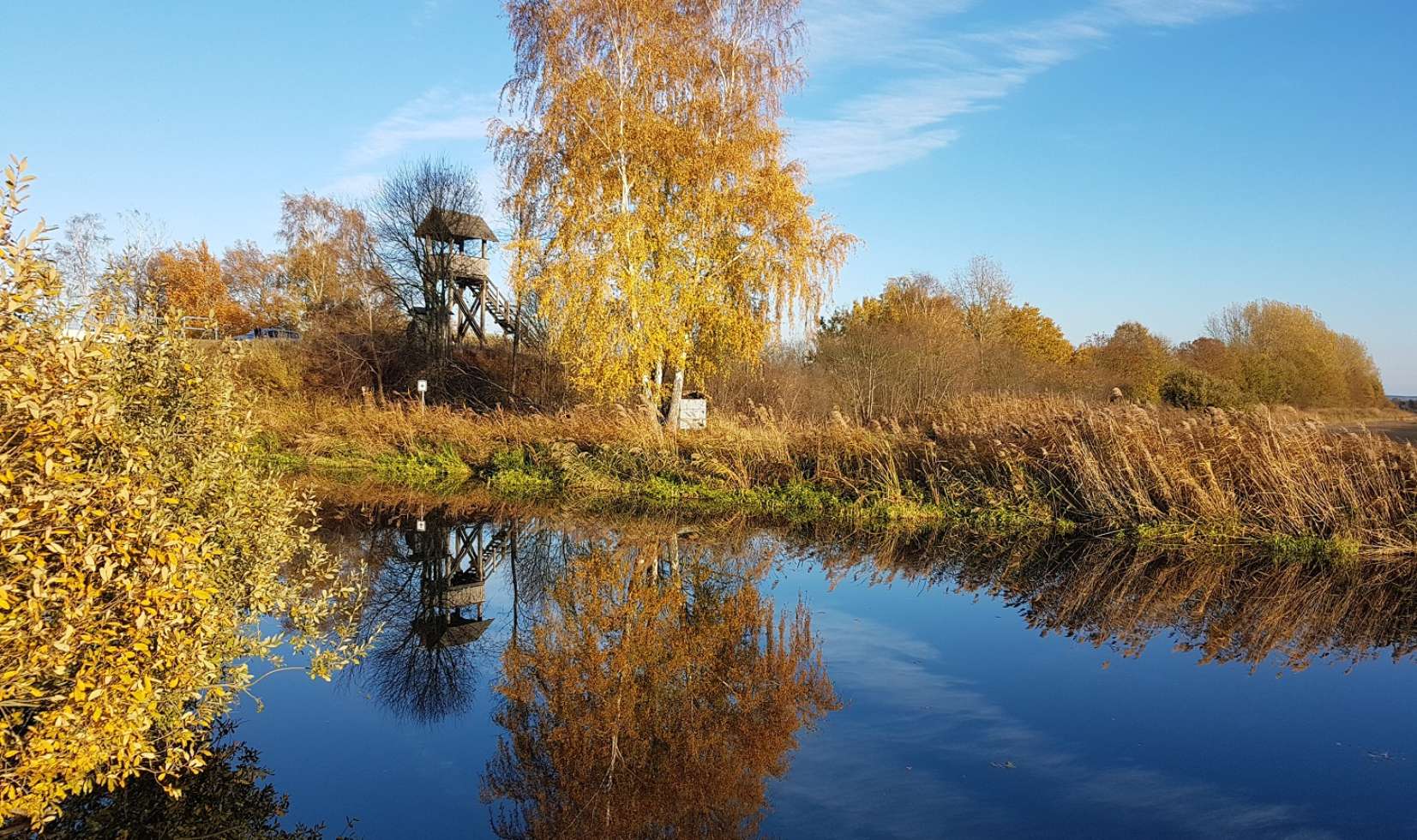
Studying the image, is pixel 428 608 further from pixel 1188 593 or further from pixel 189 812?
pixel 1188 593

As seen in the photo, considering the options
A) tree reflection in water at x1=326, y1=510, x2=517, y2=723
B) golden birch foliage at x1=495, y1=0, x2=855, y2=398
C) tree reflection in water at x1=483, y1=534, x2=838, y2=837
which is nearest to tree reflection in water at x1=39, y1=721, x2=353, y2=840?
tree reflection in water at x1=483, y1=534, x2=838, y2=837

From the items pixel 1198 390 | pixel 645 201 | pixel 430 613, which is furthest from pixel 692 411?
pixel 1198 390

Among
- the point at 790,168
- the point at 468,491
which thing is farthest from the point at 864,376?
the point at 468,491

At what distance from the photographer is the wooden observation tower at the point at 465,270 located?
3216 centimetres

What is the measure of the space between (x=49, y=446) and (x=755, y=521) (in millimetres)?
11909

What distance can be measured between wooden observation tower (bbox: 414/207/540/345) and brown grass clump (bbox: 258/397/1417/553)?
13668mm

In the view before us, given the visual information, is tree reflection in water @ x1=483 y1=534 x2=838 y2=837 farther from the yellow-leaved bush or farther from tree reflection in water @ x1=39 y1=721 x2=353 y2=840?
the yellow-leaved bush

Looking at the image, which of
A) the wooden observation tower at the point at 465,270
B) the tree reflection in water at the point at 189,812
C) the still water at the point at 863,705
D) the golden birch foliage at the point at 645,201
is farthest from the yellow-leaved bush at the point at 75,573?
the wooden observation tower at the point at 465,270

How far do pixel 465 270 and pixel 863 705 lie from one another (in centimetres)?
2929

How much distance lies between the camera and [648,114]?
21406mm

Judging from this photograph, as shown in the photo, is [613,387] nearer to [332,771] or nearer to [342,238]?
[332,771]

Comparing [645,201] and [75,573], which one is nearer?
[75,573]

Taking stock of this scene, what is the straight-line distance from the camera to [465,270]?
3344cm

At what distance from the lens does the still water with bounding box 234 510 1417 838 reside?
5.04 m
